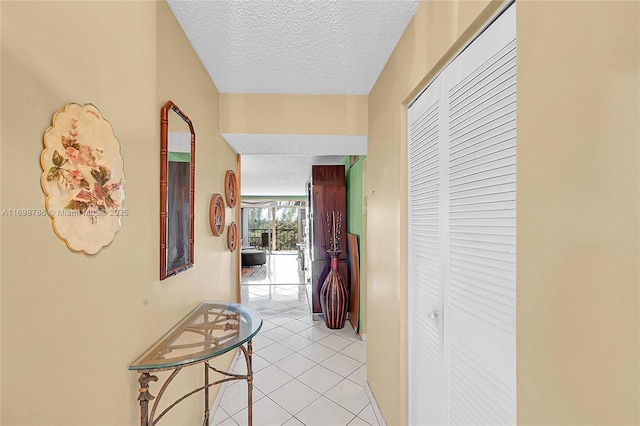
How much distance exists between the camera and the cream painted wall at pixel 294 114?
7.50 feet

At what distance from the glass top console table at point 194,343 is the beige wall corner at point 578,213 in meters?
1.07

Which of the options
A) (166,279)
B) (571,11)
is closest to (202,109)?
(166,279)

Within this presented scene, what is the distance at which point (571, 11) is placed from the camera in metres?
0.61

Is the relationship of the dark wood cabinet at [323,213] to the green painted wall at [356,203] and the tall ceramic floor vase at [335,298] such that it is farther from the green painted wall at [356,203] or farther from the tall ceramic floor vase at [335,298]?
the tall ceramic floor vase at [335,298]

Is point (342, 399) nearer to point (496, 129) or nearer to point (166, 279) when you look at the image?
point (166, 279)

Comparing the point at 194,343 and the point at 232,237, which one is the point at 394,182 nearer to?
the point at 194,343

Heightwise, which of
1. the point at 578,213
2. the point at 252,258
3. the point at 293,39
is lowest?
the point at 252,258

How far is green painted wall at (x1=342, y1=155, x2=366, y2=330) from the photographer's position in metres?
3.47

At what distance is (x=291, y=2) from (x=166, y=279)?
1.41 meters

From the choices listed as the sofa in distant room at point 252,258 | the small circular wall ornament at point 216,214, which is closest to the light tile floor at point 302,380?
the small circular wall ornament at point 216,214

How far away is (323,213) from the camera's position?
4168 millimetres

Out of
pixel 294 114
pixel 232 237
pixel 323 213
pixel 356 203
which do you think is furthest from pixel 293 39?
pixel 323 213

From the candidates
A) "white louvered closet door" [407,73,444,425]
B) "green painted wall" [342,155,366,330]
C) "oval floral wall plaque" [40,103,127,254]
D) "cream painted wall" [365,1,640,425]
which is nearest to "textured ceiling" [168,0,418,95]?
"white louvered closet door" [407,73,444,425]

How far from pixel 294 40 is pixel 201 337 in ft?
5.28
